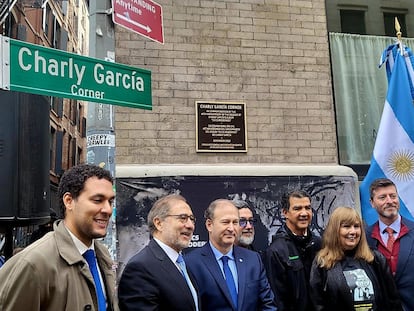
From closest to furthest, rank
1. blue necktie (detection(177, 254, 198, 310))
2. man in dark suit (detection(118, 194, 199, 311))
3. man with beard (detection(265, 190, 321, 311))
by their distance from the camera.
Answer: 1. man in dark suit (detection(118, 194, 199, 311))
2. blue necktie (detection(177, 254, 198, 310))
3. man with beard (detection(265, 190, 321, 311))

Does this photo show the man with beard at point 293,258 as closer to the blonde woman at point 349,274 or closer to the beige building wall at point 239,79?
the blonde woman at point 349,274

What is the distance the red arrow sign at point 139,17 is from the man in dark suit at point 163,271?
1359 mm

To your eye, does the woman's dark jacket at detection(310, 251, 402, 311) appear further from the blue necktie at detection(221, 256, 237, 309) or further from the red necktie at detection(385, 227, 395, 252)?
the blue necktie at detection(221, 256, 237, 309)

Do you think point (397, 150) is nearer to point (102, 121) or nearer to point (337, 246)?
point (337, 246)

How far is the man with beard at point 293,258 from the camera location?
3.71 m

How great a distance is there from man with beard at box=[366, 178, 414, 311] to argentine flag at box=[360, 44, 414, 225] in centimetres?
159

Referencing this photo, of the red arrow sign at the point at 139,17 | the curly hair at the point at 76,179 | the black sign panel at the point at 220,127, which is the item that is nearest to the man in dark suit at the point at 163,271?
the curly hair at the point at 76,179

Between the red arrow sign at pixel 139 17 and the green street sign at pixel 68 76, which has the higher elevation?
the red arrow sign at pixel 139 17

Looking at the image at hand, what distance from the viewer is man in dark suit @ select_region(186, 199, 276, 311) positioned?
315 centimetres

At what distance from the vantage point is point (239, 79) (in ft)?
22.4

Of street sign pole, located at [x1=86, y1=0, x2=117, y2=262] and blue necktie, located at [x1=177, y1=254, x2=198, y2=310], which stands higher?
street sign pole, located at [x1=86, y1=0, x2=117, y2=262]

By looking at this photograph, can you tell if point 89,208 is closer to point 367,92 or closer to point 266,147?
point 266,147

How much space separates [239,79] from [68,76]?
4.00 m

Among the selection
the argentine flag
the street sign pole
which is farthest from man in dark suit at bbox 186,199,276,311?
the argentine flag
